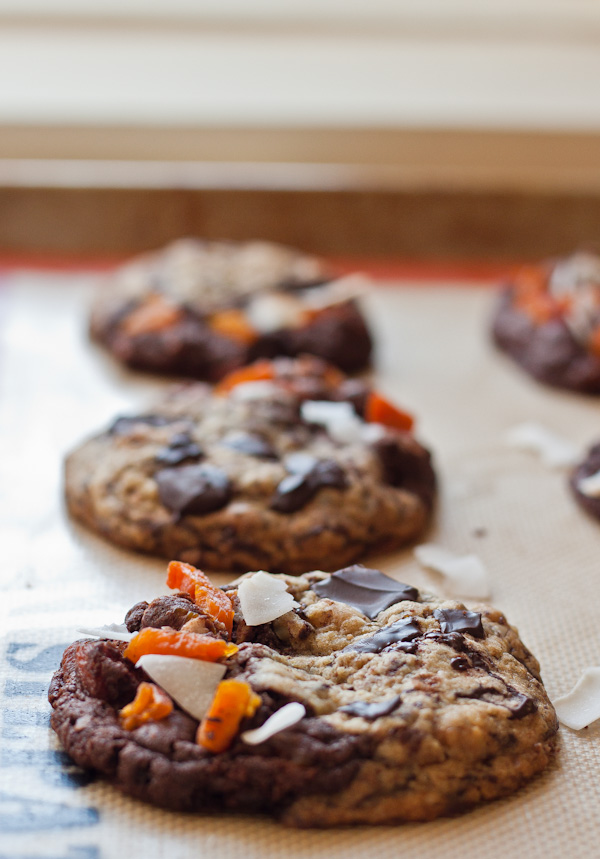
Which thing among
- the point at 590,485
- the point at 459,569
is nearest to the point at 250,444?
the point at 459,569

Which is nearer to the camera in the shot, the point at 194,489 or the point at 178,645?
the point at 178,645

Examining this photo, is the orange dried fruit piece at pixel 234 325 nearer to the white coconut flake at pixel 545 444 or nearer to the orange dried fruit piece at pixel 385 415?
the orange dried fruit piece at pixel 385 415

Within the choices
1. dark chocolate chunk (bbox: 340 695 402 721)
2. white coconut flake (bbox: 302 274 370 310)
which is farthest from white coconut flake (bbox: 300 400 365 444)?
dark chocolate chunk (bbox: 340 695 402 721)

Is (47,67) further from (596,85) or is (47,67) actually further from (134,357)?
(596,85)

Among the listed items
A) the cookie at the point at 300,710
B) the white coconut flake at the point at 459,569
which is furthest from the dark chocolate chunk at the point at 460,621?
the white coconut flake at the point at 459,569

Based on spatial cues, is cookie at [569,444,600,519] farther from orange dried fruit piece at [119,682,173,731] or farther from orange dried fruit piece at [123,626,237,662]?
orange dried fruit piece at [119,682,173,731]

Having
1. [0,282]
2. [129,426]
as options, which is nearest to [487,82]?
[0,282]

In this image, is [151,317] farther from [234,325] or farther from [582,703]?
[582,703]

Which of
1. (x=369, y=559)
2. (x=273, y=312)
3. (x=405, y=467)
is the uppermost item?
(x=273, y=312)
